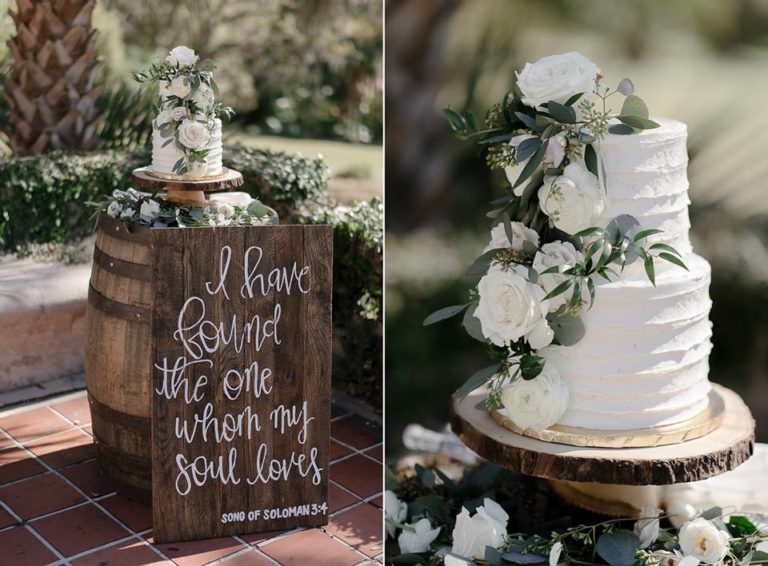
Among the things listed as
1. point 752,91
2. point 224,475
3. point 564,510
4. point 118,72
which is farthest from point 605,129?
point 118,72

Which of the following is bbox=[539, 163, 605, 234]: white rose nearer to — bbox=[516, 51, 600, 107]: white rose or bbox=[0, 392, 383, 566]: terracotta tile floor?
bbox=[516, 51, 600, 107]: white rose

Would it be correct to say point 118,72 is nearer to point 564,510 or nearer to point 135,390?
point 135,390

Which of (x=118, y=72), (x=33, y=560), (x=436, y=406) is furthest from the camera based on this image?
(x=118, y=72)

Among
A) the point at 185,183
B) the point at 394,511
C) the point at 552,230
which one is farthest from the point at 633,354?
the point at 185,183

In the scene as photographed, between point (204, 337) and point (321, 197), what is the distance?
147 cm

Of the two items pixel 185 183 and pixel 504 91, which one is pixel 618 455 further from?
pixel 185 183

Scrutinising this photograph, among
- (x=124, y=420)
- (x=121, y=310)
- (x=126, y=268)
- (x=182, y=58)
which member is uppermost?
(x=182, y=58)

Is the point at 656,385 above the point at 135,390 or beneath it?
above

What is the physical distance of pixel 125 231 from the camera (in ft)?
8.32

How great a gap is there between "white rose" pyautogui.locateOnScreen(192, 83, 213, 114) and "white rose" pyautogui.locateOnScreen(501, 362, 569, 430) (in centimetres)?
118

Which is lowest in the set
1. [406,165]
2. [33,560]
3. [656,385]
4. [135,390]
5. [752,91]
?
[33,560]

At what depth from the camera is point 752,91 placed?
2.55 meters

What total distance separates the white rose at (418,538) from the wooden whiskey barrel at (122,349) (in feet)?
2.49

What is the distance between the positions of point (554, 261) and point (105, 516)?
148 cm
